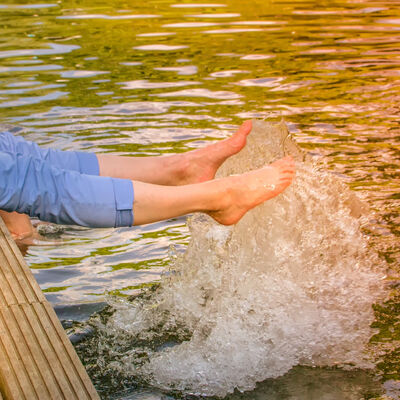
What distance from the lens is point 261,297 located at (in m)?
2.91

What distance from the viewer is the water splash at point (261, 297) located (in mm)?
2631

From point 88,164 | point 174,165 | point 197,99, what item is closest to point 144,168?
point 174,165

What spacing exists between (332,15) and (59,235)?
26.5 ft

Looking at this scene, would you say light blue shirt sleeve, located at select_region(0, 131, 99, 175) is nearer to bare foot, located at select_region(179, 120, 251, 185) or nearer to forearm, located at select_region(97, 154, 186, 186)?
forearm, located at select_region(97, 154, 186, 186)

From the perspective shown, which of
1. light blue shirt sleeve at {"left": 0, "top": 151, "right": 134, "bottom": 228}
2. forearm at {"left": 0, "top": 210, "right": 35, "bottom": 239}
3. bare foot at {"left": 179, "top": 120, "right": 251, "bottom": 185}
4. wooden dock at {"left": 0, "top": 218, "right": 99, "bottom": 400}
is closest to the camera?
wooden dock at {"left": 0, "top": 218, "right": 99, "bottom": 400}

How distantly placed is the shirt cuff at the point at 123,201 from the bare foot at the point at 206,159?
0.74 metres

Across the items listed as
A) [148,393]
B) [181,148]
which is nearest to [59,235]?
[181,148]

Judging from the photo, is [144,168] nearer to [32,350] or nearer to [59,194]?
[59,194]

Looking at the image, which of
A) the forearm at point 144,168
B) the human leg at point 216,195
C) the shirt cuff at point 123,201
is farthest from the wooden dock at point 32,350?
the forearm at point 144,168

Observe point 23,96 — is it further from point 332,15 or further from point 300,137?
point 332,15

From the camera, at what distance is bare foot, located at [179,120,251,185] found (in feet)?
10.9

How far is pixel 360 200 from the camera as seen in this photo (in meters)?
4.10

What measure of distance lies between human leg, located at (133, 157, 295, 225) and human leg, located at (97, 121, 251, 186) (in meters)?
0.39

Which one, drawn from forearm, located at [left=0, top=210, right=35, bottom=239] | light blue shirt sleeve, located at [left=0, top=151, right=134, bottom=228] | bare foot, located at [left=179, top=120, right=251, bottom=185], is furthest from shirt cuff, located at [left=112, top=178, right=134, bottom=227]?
forearm, located at [left=0, top=210, right=35, bottom=239]
